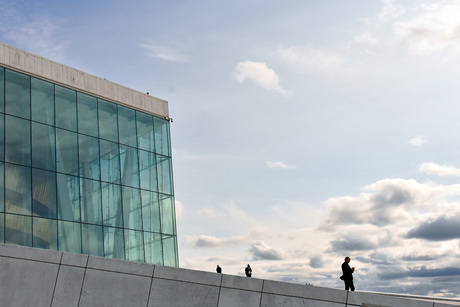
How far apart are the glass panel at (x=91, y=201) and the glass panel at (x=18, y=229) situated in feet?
12.1

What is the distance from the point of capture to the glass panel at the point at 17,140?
29109 millimetres

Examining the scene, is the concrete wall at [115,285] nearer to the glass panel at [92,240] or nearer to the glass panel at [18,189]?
the glass panel at [18,189]

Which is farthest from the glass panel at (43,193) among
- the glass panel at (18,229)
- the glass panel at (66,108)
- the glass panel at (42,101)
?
the glass panel at (66,108)

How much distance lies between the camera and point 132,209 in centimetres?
3509

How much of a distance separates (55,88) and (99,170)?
5759 millimetres

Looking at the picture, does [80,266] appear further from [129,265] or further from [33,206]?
[33,206]

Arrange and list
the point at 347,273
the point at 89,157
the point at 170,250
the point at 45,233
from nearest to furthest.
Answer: the point at 347,273 < the point at 45,233 < the point at 89,157 < the point at 170,250

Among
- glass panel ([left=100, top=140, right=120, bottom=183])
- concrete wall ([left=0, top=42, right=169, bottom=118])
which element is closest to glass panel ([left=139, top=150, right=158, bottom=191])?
glass panel ([left=100, top=140, right=120, bottom=183])

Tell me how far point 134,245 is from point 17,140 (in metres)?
10.0

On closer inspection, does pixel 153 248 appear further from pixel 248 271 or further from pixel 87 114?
pixel 87 114

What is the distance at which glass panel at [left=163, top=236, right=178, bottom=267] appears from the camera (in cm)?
3653

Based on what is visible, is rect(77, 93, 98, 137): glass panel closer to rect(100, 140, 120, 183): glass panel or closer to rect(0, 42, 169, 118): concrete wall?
rect(0, 42, 169, 118): concrete wall

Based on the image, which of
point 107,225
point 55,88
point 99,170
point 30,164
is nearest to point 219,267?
point 107,225

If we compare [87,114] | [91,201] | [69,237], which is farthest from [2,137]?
[69,237]
